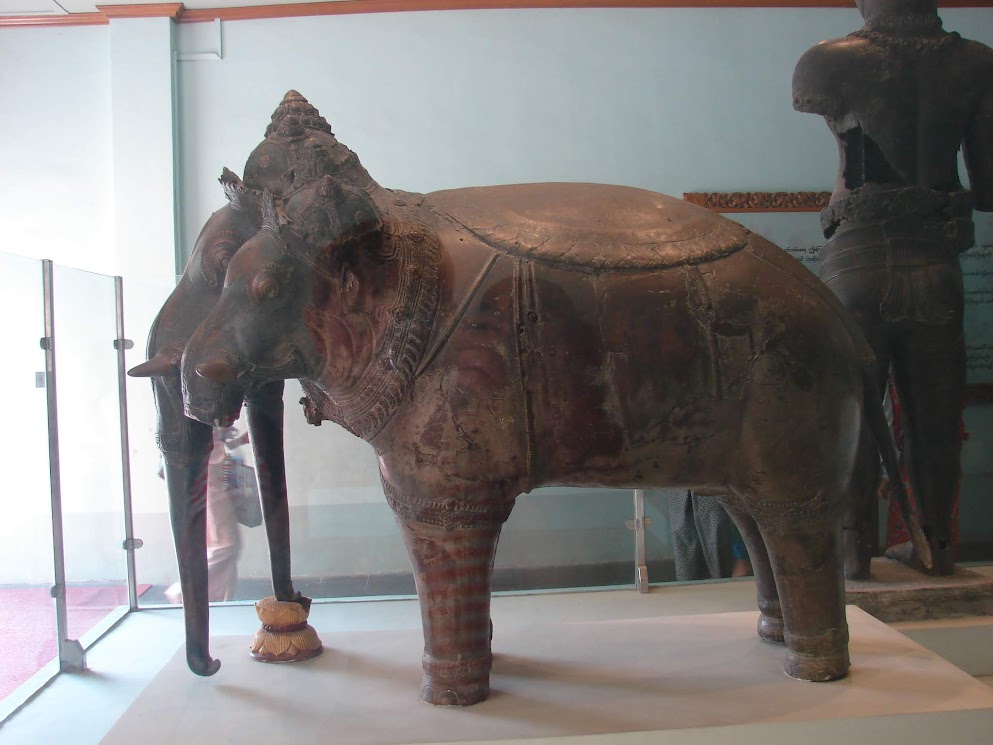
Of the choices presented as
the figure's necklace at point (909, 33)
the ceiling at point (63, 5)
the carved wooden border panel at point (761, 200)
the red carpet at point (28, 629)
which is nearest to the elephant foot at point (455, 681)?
the red carpet at point (28, 629)

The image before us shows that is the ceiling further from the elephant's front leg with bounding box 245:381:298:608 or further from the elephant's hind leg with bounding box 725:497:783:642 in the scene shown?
the elephant's hind leg with bounding box 725:497:783:642

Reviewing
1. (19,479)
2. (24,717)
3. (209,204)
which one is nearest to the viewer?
(24,717)

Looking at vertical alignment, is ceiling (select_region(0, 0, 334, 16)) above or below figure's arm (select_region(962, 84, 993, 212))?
above

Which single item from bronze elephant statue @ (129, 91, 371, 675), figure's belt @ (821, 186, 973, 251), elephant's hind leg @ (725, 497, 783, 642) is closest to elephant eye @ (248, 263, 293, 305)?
bronze elephant statue @ (129, 91, 371, 675)

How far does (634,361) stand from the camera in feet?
5.58

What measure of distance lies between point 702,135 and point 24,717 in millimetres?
3402

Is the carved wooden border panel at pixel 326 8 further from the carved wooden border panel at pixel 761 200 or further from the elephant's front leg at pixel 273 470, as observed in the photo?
the elephant's front leg at pixel 273 470

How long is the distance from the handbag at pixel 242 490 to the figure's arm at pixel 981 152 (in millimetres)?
2868

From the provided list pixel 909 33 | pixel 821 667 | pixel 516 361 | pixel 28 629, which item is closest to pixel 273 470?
pixel 516 361

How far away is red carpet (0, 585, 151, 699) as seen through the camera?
8.49 ft

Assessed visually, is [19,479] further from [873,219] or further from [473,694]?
[873,219]

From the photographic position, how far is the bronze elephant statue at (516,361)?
1667 millimetres

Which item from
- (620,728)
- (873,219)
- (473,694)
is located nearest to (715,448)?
(620,728)

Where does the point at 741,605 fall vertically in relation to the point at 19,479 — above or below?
below
